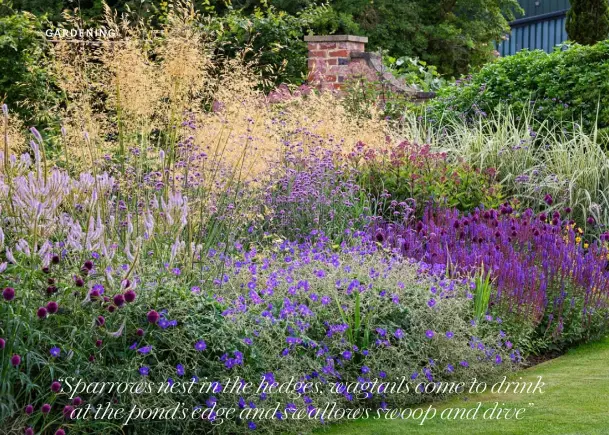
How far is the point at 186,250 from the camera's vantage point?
4473 mm

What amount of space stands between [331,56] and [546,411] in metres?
8.38

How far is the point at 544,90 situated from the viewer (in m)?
9.68

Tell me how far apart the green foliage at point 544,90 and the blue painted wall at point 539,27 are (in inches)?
745

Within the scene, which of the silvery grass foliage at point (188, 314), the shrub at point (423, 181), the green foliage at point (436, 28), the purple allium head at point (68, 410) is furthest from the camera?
the green foliage at point (436, 28)

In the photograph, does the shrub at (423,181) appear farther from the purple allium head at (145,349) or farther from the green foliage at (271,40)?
the green foliage at (271,40)

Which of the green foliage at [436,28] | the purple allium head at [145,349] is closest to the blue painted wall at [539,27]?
the green foliage at [436,28]

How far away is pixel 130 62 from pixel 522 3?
26.9 meters

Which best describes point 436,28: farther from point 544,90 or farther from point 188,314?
point 188,314

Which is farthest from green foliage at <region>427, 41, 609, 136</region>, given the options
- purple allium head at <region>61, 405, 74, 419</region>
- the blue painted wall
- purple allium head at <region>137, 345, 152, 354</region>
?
the blue painted wall

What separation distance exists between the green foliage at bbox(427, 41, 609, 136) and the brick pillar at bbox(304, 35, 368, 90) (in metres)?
1.58

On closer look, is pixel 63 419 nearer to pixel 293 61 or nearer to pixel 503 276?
pixel 503 276

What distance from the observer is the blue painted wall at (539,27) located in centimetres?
2858

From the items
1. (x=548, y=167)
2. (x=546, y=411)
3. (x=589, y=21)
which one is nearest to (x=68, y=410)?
(x=546, y=411)

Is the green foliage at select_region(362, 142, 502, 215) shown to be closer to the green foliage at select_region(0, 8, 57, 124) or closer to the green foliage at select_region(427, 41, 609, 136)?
the green foliage at select_region(427, 41, 609, 136)
